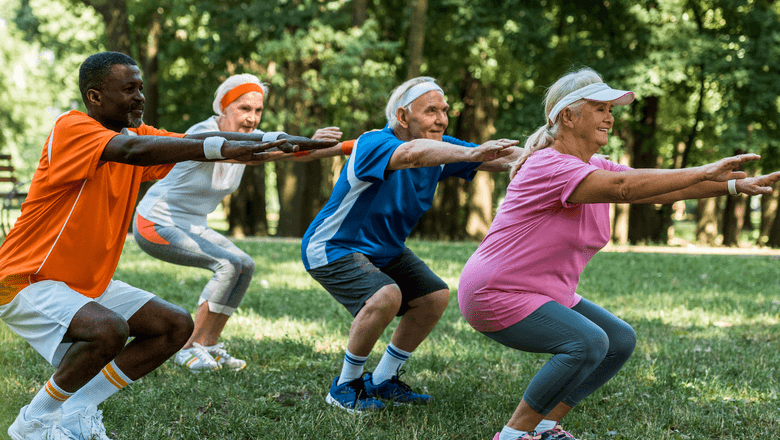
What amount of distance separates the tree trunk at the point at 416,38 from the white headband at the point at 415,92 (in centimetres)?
1375

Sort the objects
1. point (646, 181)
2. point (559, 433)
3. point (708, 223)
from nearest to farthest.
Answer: point (646, 181), point (559, 433), point (708, 223)

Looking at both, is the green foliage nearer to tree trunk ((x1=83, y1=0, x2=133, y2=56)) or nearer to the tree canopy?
the tree canopy

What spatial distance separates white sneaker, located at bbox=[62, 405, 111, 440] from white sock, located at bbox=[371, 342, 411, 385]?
1754 millimetres

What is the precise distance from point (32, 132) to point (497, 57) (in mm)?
34855

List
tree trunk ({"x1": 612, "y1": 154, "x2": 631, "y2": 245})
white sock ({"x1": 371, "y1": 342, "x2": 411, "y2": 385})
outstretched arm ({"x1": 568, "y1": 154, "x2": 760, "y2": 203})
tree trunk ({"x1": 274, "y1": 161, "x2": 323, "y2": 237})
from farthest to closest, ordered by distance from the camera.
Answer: tree trunk ({"x1": 612, "y1": 154, "x2": 631, "y2": 245}) → tree trunk ({"x1": 274, "y1": 161, "x2": 323, "y2": 237}) → white sock ({"x1": 371, "y1": 342, "x2": 411, "y2": 385}) → outstretched arm ({"x1": 568, "y1": 154, "x2": 760, "y2": 203})

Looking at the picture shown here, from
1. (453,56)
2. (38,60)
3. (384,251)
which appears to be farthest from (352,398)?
(38,60)

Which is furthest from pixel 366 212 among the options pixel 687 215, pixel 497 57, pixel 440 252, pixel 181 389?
pixel 687 215

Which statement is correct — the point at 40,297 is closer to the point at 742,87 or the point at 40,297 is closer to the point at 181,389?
the point at 181,389

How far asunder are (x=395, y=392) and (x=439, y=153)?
5.87 ft

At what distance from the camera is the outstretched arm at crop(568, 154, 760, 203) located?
114 inches

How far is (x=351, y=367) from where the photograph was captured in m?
4.45

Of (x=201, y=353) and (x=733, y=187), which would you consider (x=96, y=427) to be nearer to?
(x=201, y=353)

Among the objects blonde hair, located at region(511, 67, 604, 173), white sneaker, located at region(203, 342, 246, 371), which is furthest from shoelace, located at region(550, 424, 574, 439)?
white sneaker, located at region(203, 342, 246, 371)

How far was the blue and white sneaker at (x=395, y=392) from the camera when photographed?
14.8 ft
